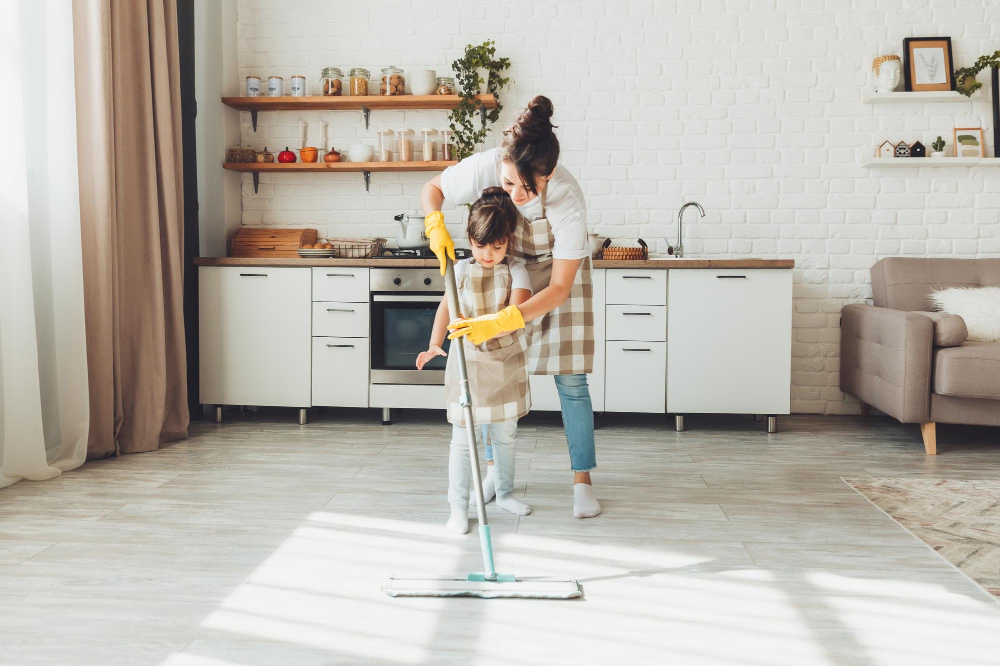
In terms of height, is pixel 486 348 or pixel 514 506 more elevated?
Result: pixel 486 348

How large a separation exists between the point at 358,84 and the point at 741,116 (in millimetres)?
1974

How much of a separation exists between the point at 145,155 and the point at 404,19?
163 cm

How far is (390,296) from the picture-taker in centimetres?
373

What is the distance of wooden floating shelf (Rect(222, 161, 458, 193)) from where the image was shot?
4.04m

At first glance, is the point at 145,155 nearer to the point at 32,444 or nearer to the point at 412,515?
the point at 32,444

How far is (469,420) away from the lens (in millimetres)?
1925

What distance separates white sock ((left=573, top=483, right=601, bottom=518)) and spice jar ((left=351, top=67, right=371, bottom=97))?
2.58 m

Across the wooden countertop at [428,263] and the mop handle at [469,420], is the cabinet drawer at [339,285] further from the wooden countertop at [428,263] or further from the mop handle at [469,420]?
the mop handle at [469,420]

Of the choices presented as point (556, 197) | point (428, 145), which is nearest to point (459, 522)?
point (556, 197)

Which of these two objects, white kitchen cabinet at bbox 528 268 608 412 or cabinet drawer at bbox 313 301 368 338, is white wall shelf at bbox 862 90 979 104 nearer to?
white kitchen cabinet at bbox 528 268 608 412

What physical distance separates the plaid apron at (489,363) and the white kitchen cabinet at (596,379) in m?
1.44

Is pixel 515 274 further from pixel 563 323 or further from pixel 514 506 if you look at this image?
pixel 514 506

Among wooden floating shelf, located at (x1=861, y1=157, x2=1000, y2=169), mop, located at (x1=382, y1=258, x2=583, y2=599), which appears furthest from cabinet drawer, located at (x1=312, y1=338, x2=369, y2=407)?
wooden floating shelf, located at (x1=861, y1=157, x2=1000, y2=169)

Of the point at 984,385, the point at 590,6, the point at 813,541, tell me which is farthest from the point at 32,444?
the point at 984,385
